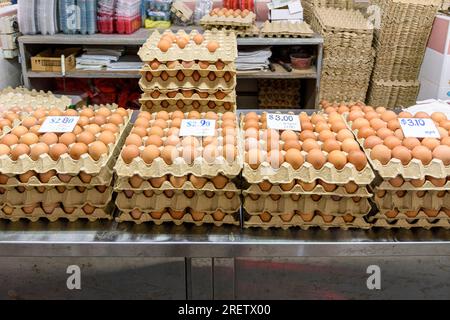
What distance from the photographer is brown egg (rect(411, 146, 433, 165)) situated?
4.75ft

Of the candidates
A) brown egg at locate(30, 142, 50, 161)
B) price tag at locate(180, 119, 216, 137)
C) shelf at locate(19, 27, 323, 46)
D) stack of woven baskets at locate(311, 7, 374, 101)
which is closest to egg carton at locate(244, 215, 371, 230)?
price tag at locate(180, 119, 216, 137)

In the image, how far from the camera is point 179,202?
4.90ft

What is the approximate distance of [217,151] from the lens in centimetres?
149

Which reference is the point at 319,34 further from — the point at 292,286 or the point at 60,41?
the point at 292,286

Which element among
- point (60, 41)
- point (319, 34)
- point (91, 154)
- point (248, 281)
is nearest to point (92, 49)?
point (60, 41)

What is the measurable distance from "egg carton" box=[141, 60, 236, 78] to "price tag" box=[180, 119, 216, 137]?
66cm

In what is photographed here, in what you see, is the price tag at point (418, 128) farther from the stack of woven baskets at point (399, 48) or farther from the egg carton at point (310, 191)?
the stack of woven baskets at point (399, 48)

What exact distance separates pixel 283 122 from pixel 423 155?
1.70 feet

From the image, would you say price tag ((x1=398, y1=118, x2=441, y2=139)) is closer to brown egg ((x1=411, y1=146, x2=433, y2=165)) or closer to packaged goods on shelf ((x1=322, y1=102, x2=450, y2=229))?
packaged goods on shelf ((x1=322, y1=102, x2=450, y2=229))

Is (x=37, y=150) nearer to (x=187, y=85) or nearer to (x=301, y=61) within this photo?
(x=187, y=85)

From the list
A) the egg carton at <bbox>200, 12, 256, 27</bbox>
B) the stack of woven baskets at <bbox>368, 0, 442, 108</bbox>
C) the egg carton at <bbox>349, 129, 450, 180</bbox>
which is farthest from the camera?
the egg carton at <bbox>200, 12, 256, 27</bbox>

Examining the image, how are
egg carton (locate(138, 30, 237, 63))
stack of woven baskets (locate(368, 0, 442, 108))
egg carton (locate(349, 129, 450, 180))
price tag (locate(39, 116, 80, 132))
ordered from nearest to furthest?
1. egg carton (locate(349, 129, 450, 180))
2. price tag (locate(39, 116, 80, 132))
3. egg carton (locate(138, 30, 237, 63))
4. stack of woven baskets (locate(368, 0, 442, 108))

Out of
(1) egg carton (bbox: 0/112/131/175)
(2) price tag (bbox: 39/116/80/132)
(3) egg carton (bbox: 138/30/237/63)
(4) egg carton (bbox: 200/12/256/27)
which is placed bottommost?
(1) egg carton (bbox: 0/112/131/175)
